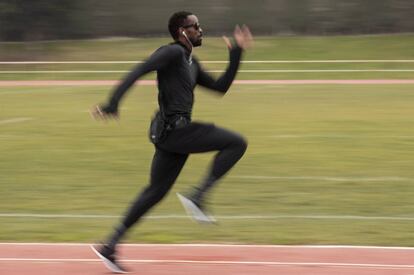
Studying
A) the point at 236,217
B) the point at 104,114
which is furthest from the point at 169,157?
the point at 236,217

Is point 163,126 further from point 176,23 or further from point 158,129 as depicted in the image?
point 176,23

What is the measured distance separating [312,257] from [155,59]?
206 cm

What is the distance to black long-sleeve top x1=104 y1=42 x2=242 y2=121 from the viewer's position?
19.2ft

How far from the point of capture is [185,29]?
633cm

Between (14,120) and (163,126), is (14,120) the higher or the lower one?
the lower one

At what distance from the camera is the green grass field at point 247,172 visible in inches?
311

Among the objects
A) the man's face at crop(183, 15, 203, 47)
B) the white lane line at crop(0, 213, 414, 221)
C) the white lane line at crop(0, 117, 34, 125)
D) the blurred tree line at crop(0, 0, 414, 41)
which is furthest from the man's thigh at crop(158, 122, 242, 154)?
the blurred tree line at crop(0, 0, 414, 41)

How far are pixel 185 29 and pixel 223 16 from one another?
130ft

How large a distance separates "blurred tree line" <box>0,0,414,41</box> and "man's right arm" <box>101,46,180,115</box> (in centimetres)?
3889

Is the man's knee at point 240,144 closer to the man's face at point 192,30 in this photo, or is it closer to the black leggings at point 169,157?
the black leggings at point 169,157

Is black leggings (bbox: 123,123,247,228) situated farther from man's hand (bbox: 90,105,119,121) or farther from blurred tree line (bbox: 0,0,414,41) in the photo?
blurred tree line (bbox: 0,0,414,41)

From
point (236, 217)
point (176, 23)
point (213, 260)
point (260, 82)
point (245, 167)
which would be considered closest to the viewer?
point (176, 23)

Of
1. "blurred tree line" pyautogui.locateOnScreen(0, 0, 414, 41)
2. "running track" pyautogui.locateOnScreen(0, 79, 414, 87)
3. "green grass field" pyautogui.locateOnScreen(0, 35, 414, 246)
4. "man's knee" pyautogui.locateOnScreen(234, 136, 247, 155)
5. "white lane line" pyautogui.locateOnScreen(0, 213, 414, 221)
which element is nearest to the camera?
"man's knee" pyautogui.locateOnScreen(234, 136, 247, 155)

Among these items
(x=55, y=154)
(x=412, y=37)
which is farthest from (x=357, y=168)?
(x=412, y=37)
